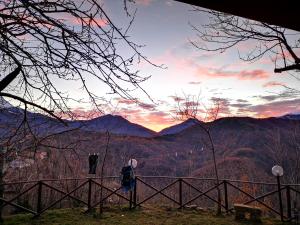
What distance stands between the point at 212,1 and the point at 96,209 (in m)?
11.3

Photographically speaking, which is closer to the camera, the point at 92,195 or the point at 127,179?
the point at 127,179

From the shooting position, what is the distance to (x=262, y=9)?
125 centimetres

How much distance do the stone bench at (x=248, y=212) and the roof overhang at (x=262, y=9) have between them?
10.1 metres

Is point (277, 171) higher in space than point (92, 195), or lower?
higher

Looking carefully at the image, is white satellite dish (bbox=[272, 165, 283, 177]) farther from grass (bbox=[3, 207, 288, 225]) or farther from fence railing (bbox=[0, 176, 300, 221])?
grass (bbox=[3, 207, 288, 225])

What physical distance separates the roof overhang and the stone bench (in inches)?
397

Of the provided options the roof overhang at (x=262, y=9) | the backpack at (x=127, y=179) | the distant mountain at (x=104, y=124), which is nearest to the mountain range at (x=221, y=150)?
the distant mountain at (x=104, y=124)

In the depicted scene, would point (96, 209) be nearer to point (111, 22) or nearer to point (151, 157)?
point (111, 22)

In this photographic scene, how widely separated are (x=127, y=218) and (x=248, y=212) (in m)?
4.12

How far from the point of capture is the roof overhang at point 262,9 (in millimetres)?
1188

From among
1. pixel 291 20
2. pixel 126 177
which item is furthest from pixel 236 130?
pixel 291 20

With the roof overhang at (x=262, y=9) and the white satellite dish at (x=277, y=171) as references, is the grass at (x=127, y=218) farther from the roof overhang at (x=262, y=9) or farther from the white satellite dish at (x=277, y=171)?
the roof overhang at (x=262, y=9)

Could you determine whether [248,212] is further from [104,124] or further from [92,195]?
[92,195]

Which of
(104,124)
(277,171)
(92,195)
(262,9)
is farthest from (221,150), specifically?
(262,9)
